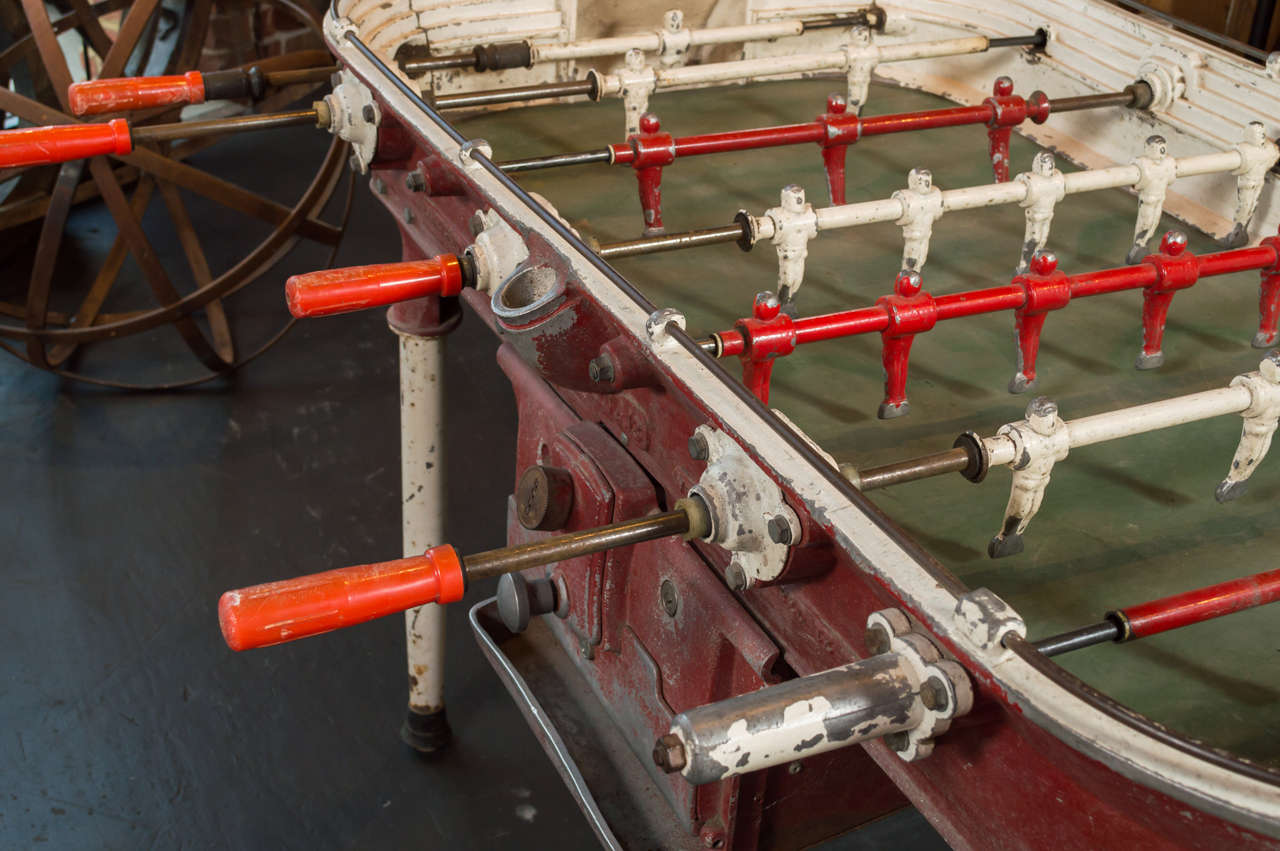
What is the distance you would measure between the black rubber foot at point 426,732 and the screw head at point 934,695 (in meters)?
2.13

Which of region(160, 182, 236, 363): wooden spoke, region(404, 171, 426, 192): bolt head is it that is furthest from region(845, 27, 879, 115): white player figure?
region(160, 182, 236, 363): wooden spoke

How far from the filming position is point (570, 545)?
4.35ft

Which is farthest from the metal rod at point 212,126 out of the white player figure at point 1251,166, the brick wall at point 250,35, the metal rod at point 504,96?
the brick wall at point 250,35

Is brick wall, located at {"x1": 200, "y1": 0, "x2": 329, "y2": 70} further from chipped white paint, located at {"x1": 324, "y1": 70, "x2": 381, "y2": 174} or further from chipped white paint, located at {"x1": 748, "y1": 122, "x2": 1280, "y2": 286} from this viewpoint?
chipped white paint, located at {"x1": 748, "y1": 122, "x2": 1280, "y2": 286}

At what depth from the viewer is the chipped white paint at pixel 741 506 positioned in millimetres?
1312

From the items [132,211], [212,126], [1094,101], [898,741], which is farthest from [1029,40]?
[132,211]

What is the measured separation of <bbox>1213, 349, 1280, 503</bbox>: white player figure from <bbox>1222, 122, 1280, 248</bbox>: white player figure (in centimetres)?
84

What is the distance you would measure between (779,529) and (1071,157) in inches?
83.2

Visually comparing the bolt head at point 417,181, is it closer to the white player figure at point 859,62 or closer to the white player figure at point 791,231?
the white player figure at point 791,231

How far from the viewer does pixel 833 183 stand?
2.57 meters

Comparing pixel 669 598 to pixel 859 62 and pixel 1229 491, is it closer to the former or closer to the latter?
pixel 1229 491

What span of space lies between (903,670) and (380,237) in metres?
4.57

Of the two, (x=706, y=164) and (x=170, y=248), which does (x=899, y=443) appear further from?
(x=170, y=248)

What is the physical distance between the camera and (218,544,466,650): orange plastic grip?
3.78 ft
